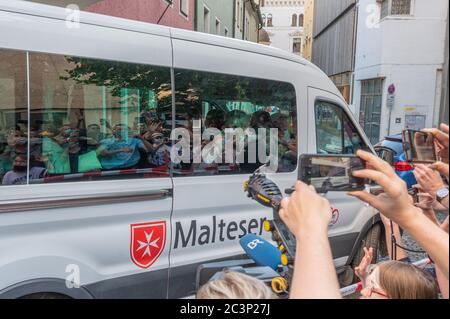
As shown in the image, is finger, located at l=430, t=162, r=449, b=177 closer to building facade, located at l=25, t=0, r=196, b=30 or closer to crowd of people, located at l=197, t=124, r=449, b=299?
crowd of people, located at l=197, t=124, r=449, b=299

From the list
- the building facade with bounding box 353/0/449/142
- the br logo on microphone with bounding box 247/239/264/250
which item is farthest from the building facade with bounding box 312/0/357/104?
the br logo on microphone with bounding box 247/239/264/250

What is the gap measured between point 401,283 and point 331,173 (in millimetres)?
639

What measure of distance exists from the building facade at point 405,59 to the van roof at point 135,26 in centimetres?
1225

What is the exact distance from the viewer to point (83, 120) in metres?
2.64

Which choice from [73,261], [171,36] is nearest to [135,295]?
[73,261]

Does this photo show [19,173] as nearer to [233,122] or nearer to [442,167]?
[233,122]

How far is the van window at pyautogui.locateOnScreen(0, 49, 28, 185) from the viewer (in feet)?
7.63

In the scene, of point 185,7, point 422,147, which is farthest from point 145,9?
point 422,147

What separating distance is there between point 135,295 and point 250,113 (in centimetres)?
159

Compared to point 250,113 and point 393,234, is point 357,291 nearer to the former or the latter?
point 393,234

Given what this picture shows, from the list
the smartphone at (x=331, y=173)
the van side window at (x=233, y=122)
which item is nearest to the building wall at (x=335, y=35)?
the van side window at (x=233, y=122)

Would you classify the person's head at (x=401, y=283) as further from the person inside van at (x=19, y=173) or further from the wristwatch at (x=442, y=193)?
the person inside van at (x=19, y=173)

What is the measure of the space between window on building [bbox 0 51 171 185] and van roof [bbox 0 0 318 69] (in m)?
A: 0.24

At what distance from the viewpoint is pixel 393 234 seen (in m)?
2.53
